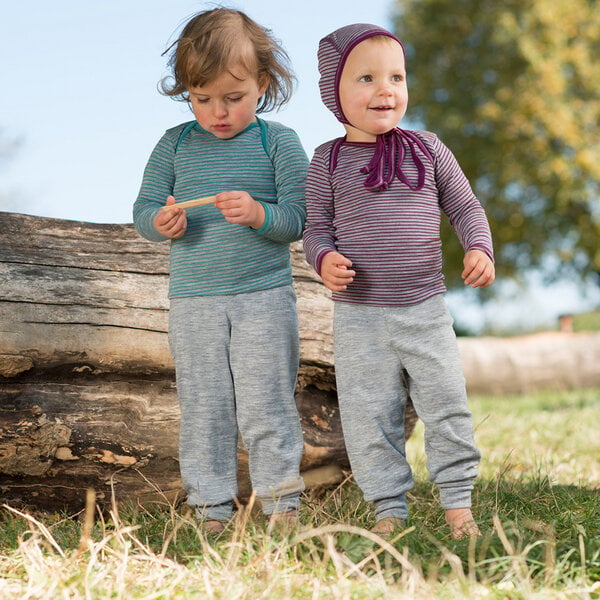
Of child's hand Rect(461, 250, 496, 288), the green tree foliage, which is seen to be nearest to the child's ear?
child's hand Rect(461, 250, 496, 288)

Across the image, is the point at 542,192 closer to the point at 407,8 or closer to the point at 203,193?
the point at 407,8

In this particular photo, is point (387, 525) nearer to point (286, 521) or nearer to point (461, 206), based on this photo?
point (286, 521)

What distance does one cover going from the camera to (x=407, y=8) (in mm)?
17656

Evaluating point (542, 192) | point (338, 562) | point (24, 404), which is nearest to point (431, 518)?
point (338, 562)

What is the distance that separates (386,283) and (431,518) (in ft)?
3.29

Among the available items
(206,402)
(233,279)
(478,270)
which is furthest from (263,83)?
(206,402)

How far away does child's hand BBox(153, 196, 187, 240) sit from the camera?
2969mm

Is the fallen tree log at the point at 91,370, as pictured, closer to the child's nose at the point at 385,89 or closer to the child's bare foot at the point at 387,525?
the child's bare foot at the point at 387,525

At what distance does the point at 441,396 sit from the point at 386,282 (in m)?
0.45

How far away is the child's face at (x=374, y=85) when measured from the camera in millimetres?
2857

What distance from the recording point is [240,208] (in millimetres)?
2848

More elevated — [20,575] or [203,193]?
[203,193]

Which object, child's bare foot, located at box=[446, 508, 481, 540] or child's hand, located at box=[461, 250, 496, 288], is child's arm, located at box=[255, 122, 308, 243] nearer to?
child's hand, located at box=[461, 250, 496, 288]

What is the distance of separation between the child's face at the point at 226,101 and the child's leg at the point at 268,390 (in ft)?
2.13
